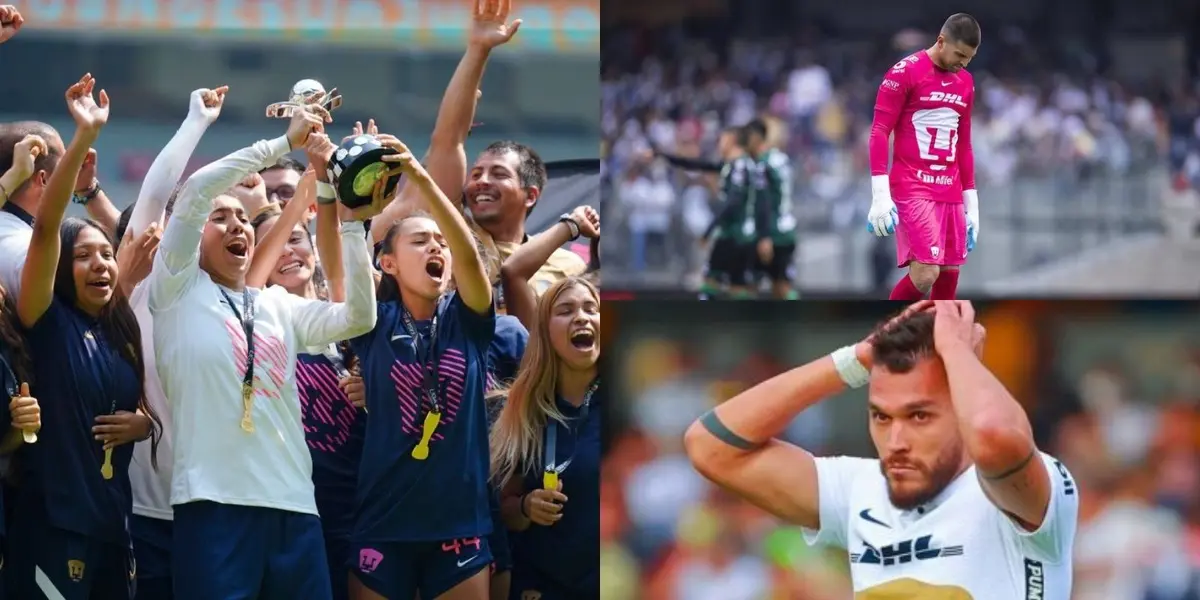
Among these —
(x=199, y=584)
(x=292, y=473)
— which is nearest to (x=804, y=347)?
(x=292, y=473)

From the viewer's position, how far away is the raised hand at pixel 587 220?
6.59 meters

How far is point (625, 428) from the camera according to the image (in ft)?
22.5

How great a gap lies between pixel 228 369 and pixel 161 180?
727mm

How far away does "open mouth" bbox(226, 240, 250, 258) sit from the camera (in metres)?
5.95

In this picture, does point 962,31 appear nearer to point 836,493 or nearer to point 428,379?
point 836,493

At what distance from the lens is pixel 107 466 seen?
5.84m

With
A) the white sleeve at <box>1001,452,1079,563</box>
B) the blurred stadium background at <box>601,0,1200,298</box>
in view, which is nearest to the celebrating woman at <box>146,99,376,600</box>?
the white sleeve at <box>1001,452,1079,563</box>

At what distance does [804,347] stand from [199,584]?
2326 mm

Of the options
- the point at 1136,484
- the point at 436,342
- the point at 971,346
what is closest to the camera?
the point at 971,346

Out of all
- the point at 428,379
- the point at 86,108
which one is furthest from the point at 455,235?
the point at 86,108

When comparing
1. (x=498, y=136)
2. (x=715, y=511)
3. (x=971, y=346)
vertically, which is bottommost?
(x=715, y=511)

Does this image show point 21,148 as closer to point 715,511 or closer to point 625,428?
point 625,428

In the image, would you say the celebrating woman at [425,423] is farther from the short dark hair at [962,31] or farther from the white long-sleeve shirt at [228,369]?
the short dark hair at [962,31]

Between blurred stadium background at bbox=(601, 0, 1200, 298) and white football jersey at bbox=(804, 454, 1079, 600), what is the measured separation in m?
8.80
